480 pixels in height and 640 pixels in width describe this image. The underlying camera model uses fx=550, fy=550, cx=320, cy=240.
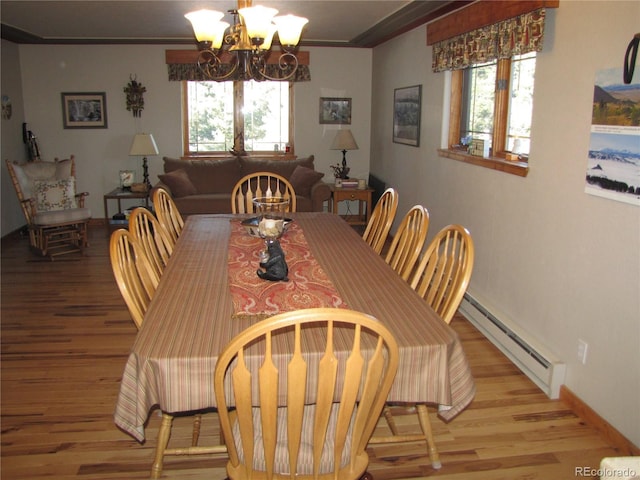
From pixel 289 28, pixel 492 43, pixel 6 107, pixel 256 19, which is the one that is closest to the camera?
pixel 256 19

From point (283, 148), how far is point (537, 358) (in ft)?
16.1

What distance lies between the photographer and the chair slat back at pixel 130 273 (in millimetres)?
2053

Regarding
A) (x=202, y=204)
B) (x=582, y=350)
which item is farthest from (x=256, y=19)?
(x=202, y=204)

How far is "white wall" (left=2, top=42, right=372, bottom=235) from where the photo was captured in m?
6.71

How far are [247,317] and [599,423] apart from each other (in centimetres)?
181

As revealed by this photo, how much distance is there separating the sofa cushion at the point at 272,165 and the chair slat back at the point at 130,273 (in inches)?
166

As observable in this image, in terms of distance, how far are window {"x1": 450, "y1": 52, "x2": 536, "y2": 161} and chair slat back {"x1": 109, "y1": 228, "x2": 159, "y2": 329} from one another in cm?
235

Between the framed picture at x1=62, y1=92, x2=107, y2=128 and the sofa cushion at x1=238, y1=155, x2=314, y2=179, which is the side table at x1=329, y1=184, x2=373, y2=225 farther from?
the framed picture at x1=62, y1=92, x2=107, y2=128

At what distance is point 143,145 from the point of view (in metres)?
6.42

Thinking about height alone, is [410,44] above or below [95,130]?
above

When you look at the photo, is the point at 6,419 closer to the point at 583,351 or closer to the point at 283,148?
the point at 583,351

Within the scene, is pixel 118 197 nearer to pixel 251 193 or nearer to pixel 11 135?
pixel 11 135

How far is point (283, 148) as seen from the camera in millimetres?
7227

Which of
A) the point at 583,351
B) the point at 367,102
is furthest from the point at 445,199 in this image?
the point at 367,102
